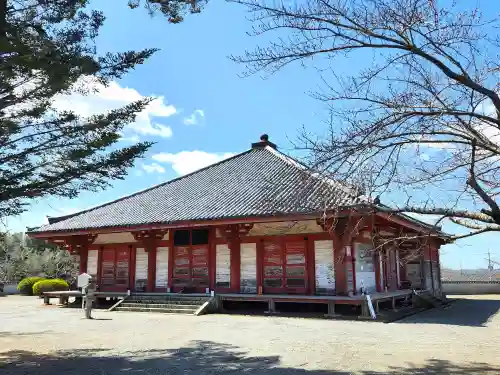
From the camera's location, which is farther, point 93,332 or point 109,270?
point 109,270

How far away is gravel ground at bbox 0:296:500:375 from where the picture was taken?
22.7 feet

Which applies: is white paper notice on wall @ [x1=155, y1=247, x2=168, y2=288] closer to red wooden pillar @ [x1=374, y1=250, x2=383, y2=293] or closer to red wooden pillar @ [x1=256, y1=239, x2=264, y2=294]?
red wooden pillar @ [x1=256, y1=239, x2=264, y2=294]

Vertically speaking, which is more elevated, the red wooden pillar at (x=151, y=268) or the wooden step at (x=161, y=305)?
the red wooden pillar at (x=151, y=268)

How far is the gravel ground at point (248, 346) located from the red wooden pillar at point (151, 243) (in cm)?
398

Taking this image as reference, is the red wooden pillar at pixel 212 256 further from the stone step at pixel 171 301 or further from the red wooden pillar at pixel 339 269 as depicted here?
the red wooden pillar at pixel 339 269

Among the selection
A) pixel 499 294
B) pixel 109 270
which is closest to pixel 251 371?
pixel 109 270

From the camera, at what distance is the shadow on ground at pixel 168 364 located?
666 cm

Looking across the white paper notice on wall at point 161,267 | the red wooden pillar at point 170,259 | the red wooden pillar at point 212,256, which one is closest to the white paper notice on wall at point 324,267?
the red wooden pillar at point 212,256

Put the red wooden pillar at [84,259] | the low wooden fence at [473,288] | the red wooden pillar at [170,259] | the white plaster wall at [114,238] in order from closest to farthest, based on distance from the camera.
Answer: the red wooden pillar at [170,259]
the white plaster wall at [114,238]
the red wooden pillar at [84,259]
the low wooden fence at [473,288]

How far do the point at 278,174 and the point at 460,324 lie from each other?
27.5ft

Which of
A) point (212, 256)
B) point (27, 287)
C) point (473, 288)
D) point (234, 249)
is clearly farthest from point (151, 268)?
point (473, 288)

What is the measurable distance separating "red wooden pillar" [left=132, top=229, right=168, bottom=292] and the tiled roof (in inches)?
27.0

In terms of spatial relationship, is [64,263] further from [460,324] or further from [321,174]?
[321,174]

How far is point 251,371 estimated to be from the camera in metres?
6.73
